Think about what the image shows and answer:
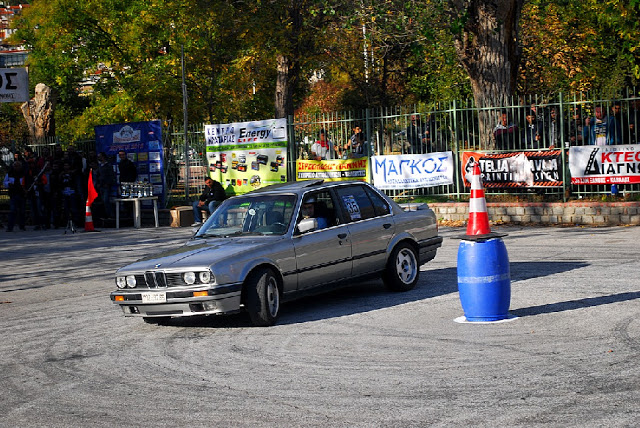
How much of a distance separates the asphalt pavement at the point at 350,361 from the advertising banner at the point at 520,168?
635 cm

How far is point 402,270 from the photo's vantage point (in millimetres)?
11477

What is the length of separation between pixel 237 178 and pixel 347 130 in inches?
142

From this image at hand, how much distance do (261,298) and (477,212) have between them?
2.39m

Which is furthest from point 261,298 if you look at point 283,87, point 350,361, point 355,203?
point 283,87

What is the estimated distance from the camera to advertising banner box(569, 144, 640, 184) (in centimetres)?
1809

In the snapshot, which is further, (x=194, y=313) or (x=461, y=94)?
(x=461, y=94)

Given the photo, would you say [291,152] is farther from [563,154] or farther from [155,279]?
[155,279]

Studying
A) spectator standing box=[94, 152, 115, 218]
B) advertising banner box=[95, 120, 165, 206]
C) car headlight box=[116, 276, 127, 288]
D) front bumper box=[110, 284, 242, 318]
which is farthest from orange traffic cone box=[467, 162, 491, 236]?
spectator standing box=[94, 152, 115, 218]

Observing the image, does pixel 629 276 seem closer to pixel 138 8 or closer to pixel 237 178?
pixel 237 178

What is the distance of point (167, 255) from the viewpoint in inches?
390

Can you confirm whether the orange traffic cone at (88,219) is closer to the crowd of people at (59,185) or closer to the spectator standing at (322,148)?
the crowd of people at (59,185)

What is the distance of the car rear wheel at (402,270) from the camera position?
11.3 meters

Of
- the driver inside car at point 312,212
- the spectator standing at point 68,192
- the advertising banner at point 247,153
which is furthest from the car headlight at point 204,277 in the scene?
the spectator standing at point 68,192

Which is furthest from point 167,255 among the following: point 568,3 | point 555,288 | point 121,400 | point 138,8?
point 138,8
